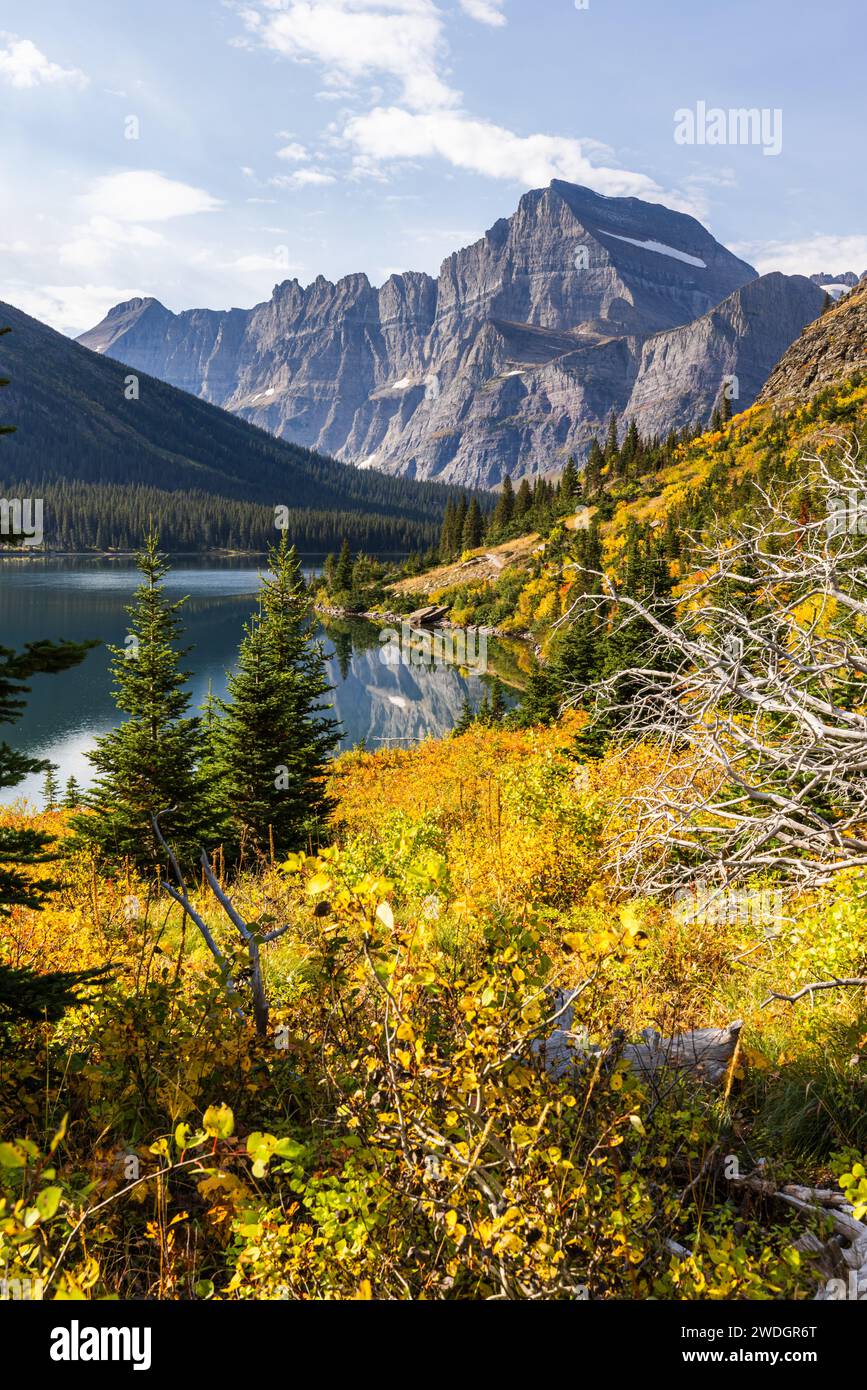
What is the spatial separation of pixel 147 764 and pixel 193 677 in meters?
31.4

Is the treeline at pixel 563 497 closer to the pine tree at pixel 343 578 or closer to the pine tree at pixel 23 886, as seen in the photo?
the pine tree at pixel 343 578

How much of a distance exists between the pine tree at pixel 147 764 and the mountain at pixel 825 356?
7666 cm

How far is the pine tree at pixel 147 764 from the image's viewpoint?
12.4 m

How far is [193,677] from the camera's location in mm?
42250

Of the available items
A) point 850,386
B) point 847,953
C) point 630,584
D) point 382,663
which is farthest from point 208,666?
point 850,386

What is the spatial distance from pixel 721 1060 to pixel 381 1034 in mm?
2125

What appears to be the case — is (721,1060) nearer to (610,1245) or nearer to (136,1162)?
(610,1245)

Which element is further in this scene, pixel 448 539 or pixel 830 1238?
pixel 448 539

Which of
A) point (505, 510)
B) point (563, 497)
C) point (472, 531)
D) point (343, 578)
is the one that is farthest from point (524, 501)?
point (343, 578)

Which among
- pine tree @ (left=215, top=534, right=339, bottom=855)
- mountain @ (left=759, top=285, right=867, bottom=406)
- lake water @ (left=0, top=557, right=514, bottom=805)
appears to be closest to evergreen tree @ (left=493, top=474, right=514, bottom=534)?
lake water @ (left=0, top=557, right=514, bottom=805)

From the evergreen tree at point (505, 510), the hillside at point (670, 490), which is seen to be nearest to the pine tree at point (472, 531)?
the evergreen tree at point (505, 510)

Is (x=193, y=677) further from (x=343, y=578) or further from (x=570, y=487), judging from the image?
(x=570, y=487)

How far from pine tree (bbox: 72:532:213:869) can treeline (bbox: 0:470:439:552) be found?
484ft

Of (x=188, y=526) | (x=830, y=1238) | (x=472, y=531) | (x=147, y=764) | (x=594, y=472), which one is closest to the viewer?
(x=830, y=1238)
